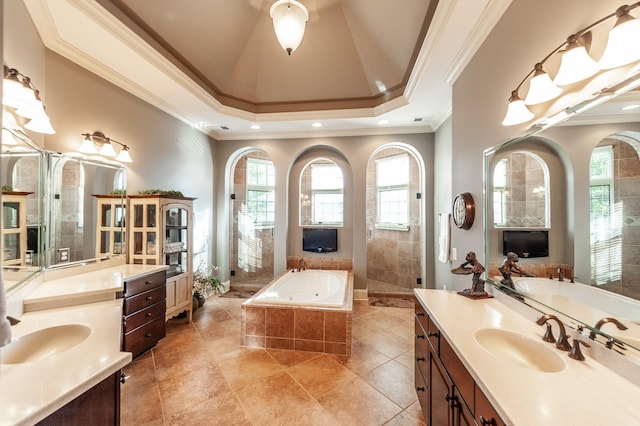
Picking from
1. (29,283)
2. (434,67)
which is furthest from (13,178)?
(434,67)

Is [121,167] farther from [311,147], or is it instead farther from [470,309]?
[470,309]

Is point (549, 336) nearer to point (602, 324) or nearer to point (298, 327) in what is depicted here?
point (602, 324)

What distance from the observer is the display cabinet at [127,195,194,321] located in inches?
109

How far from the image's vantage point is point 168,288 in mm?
2865

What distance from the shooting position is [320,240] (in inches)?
169

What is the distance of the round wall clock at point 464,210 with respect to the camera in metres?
2.08

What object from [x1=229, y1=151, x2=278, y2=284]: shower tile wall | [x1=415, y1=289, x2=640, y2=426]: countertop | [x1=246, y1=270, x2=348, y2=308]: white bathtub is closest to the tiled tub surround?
[x1=246, y1=270, x2=348, y2=308]: white bathtub

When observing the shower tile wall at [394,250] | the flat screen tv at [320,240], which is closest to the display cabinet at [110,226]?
the flat screen tv at [320,240]

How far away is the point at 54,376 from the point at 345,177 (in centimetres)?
389

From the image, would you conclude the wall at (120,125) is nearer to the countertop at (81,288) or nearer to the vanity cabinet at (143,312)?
the countertop at (81,288)

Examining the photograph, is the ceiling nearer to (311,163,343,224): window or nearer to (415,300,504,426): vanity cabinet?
(311,163,343,224): window

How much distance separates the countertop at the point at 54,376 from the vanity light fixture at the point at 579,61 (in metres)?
2.26

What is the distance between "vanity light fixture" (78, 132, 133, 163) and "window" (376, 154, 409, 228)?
13.6 ft

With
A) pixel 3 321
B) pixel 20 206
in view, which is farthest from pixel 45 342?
pixel 20 206
